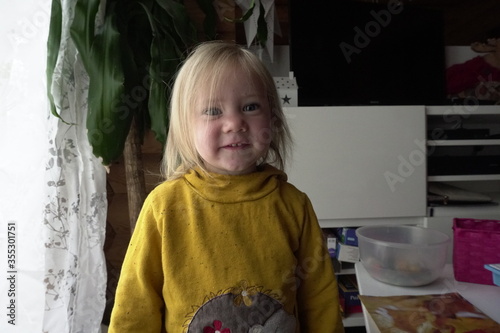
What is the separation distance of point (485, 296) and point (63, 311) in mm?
1019

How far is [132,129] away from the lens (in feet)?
3.41

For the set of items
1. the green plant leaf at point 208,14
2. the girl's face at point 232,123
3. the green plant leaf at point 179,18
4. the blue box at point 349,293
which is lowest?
the blue box at point 349,293

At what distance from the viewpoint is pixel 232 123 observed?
1.74 ft

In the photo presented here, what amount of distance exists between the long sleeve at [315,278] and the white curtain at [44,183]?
0.68 m

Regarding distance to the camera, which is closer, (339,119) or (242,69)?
(242,69)

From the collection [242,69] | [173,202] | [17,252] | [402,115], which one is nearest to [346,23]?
[402,115]

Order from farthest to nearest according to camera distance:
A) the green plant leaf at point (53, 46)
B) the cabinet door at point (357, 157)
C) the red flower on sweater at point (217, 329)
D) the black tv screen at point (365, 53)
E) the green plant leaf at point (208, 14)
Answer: the black tv screen at point (365, 53)
the cabinet door at point (357, 157)
the green plant leaf at point (208, 14)
the green plant leaf at point (53, 46)
the red flower on sweater at point (217, 329)

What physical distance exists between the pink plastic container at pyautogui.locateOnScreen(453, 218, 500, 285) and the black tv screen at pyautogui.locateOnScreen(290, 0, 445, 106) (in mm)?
768

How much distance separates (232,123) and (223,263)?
0.21 metres

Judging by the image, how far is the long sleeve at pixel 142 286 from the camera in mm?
520

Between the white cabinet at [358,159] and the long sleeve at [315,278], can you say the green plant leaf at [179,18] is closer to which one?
the white cabinet at [358,159]

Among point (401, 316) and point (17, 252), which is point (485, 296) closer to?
point (401, 316)

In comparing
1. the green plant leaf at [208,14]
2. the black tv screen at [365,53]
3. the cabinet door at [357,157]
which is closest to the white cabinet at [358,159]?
the cabinet door at [357,157]

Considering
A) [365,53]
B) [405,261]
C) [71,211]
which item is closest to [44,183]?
[71,211]
